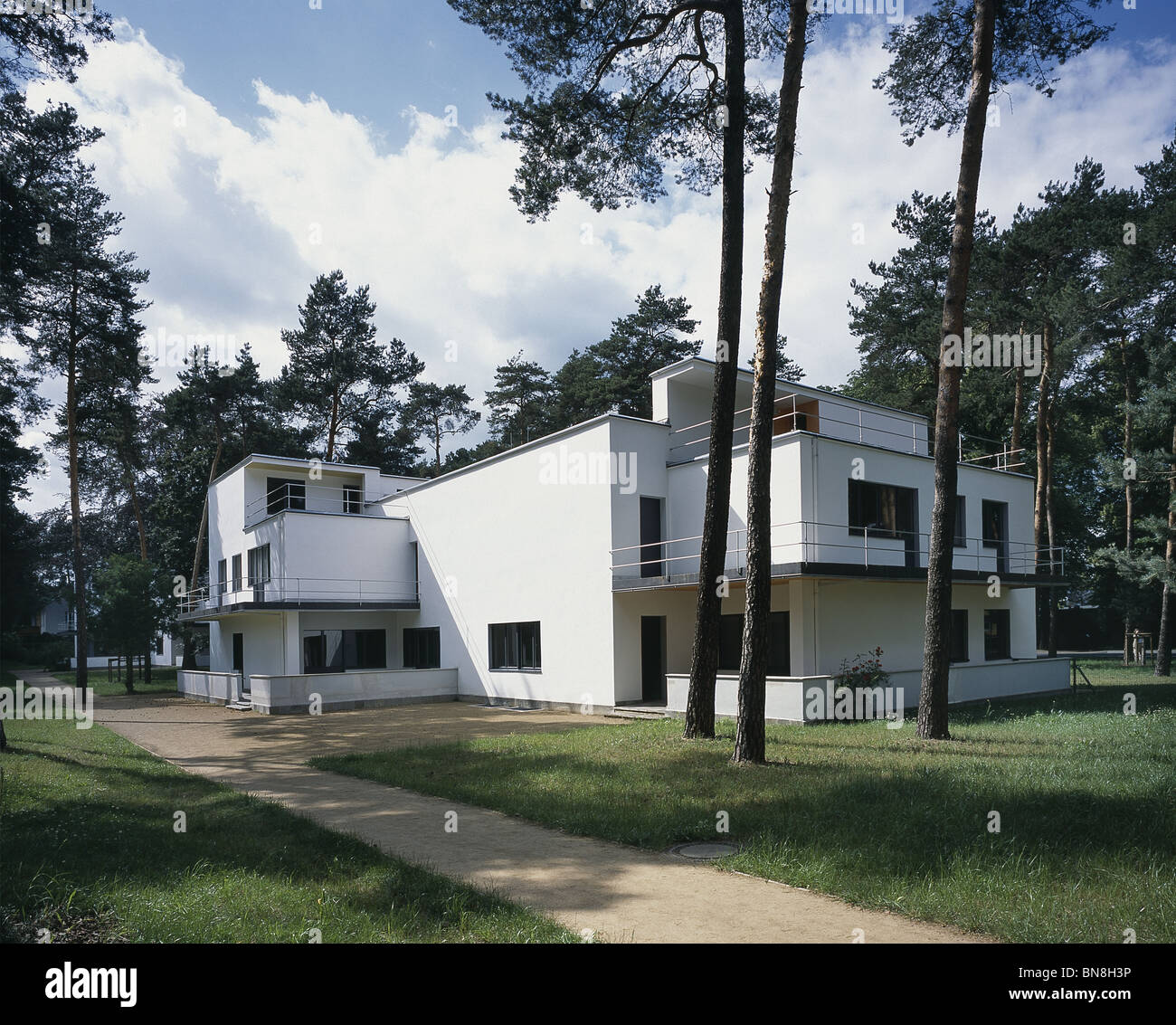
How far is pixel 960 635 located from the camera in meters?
23.5

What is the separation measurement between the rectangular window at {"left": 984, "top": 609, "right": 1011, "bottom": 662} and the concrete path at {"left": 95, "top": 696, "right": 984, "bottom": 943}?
1845cm

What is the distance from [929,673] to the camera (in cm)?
1303

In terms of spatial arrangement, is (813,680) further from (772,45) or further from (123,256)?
(123,256)

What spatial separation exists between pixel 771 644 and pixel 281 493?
63.6ft

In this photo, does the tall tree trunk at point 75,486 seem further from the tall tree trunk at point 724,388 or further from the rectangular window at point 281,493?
the tall tree trunk at point 724,388

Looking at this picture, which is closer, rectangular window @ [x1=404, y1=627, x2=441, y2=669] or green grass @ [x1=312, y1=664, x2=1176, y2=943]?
green grass @ [x1=312, y1=664, x2=1176, y2=943]

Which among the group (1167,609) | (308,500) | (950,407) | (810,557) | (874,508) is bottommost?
(1167,609)

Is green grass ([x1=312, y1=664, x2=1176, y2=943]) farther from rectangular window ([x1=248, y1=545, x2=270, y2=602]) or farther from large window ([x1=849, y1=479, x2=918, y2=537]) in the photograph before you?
rectangular window ([x1=248, y1=545, x2=270, y2=602])

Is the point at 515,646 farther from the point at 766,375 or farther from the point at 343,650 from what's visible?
the point at 766,375

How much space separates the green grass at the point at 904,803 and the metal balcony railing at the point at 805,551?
453 centimetres

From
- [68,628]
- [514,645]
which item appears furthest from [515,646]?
[68,628]

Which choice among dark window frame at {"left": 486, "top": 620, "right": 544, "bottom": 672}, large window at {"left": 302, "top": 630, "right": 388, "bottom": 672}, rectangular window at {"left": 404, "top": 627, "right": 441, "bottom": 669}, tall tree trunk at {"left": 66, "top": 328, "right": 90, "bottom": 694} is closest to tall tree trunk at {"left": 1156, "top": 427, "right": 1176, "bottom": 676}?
dark window frame at {"left": 486, "top": 620, "right": 544, "bottom": 672}

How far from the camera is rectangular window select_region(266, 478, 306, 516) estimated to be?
3008cm
